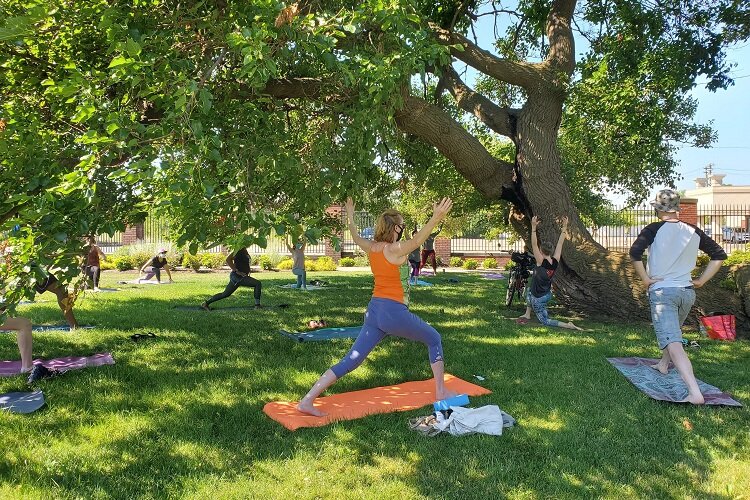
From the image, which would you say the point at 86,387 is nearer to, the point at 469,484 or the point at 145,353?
the point at 145,353

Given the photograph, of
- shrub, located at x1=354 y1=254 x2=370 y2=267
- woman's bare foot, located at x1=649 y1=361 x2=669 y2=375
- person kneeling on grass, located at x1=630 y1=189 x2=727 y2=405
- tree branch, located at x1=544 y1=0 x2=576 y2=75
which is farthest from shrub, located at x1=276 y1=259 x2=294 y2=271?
person kneeling on grass, located at x1=630 y1=189 x2=727 y2=405

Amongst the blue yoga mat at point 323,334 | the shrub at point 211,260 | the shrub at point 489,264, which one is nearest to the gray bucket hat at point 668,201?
the blue yoga mat at point 323,334

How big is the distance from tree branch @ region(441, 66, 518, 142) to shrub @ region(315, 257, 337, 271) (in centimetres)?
1396

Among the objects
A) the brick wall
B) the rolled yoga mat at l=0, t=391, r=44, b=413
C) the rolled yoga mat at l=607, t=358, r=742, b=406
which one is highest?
the brick wall

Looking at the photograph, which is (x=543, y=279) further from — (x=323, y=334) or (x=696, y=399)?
(x=696, y=399)

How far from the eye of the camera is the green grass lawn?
322 cm

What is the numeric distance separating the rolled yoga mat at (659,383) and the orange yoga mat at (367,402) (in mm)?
1513

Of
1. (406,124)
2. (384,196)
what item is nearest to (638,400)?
(406,124)

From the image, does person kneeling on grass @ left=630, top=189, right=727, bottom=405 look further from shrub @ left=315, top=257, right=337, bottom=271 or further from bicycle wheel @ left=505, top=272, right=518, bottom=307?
shrub @ left=315, top=257, right=337, bottom=271

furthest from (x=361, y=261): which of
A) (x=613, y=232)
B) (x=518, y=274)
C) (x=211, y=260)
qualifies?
(x=518, y=274)

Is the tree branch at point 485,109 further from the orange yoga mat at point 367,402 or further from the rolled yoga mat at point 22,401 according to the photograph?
the rolled yoga mat at point 22,401

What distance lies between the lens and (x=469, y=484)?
320 centimetres

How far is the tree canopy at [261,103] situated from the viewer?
3545 mm

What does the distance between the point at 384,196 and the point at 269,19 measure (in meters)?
9.70
